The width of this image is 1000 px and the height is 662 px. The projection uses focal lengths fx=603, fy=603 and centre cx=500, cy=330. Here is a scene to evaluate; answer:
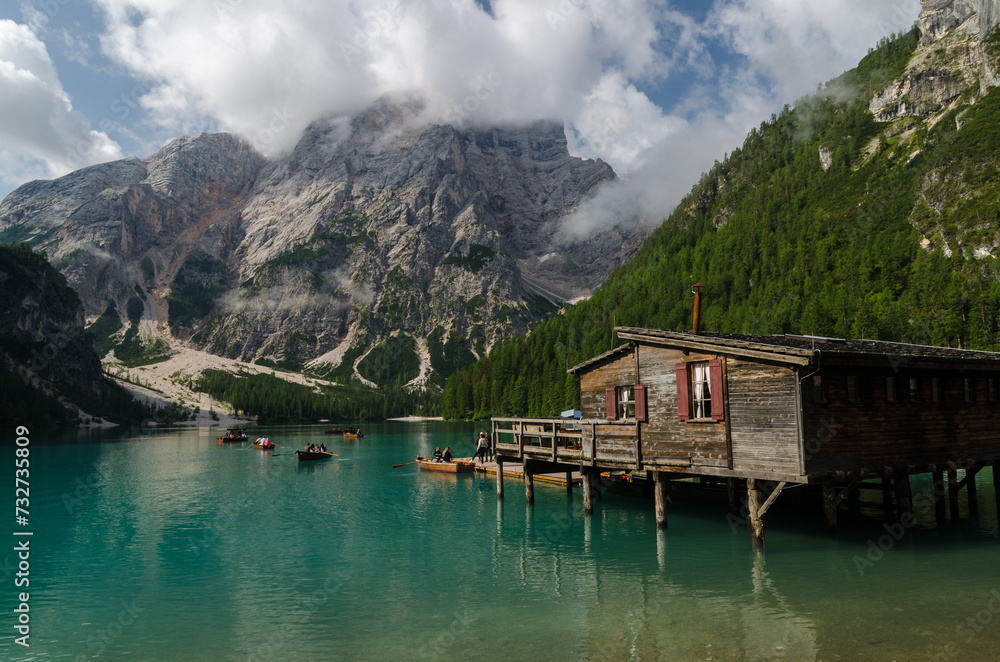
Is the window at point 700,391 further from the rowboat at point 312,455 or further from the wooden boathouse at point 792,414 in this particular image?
the rowboat at point 312,455

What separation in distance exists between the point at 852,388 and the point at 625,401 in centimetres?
1152

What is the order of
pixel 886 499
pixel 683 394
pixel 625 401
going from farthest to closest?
pixel 886 499 < pixel 625 401 < pixel 683 394

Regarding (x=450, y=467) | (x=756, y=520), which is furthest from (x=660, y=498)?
(x=450, y=467)

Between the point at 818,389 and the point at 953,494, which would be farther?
the point at 953,494

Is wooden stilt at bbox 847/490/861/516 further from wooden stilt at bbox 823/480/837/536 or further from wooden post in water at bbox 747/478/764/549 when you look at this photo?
wooden post in water at bbox 747/478/764/549

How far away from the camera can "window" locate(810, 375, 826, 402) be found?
24922 mm

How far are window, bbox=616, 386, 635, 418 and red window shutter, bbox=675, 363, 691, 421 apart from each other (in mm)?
4333

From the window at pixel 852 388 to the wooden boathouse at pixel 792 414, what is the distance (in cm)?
7

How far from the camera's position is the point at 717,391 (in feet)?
89.6

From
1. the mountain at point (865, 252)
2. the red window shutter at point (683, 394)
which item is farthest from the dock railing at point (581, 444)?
the mountain at point (865, 252)

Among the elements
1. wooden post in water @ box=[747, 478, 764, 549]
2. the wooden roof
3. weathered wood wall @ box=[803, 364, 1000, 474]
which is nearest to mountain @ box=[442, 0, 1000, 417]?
weathered wood wall @ box=[803, 364, 1000, 474]

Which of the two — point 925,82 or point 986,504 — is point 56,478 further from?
point 925,82

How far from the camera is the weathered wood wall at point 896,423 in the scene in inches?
983

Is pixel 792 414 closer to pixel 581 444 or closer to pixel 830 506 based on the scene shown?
pixel 830 506
